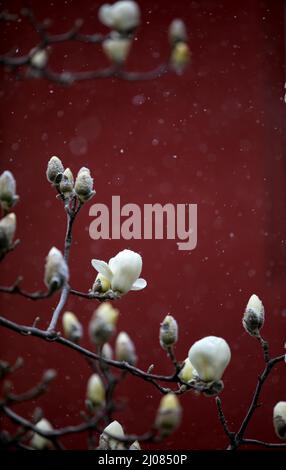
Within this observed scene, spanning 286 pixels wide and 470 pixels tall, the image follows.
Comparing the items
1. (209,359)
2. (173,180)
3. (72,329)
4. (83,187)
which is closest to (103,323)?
(72,329)

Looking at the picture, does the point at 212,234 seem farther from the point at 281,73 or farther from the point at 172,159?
the point at 281,73

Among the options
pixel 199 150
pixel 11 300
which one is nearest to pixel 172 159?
pixel 199 150

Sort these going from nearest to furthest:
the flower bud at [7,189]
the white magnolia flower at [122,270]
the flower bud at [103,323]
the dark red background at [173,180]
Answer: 1. the flower bud at [103,323]
2. the flower bud at [7,189]
3. the white magnolia flower at [122,270]
4. the dark red background at [173,180]

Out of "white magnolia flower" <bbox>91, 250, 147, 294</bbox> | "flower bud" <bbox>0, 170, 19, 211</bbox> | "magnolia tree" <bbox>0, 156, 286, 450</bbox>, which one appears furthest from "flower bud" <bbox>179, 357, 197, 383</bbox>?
"flower bud" <bbox>0, 170, 19, 211</bbox>

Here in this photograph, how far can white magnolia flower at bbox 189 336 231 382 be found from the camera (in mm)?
481

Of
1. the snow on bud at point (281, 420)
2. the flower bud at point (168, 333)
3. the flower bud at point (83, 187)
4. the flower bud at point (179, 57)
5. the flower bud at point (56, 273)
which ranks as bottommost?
the snow on bud at point (281, 420)

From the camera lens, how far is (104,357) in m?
0.43

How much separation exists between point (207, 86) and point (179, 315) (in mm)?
684

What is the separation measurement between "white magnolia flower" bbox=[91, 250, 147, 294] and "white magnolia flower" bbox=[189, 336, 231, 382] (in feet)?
0.38

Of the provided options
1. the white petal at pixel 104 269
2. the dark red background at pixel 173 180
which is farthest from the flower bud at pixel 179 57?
the dark red background at pixel 173 180

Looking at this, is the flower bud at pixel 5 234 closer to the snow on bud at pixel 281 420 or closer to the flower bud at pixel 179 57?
the flower bud at pixel 179 57

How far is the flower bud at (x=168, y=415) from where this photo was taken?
353 millimetres

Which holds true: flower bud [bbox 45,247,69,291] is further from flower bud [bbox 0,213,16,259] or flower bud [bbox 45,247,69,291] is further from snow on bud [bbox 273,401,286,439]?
snow on bud [bbox 273,401,286,439]

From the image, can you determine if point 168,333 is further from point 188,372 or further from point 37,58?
point 37,58
